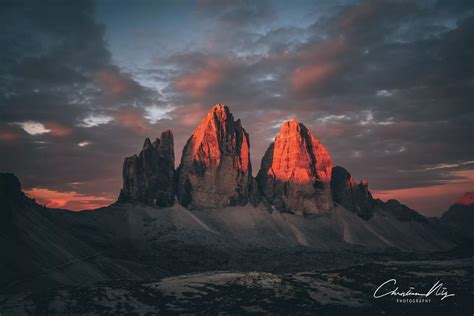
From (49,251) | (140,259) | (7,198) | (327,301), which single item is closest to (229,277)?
(327,301)

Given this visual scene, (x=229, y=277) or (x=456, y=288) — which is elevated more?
(x=229, y=277)

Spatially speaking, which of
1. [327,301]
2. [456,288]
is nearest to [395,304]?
[327,301]

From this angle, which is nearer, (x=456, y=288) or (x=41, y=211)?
(x=456, y=288)

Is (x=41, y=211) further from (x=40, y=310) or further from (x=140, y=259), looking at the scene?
(x=40, y=310)

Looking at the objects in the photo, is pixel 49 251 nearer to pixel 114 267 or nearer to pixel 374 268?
pixel 114 267

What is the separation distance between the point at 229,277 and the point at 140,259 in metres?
86.7

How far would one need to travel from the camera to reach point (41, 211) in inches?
5778

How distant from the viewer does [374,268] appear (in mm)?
152000

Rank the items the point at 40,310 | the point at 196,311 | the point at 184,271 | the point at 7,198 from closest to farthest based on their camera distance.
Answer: the point at 40,310, the point at 196,311, the point at 7,198, the point at 184,271

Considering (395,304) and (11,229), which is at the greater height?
(11,229)

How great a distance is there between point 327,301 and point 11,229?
8281 cm

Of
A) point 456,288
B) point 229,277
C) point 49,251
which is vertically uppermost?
point 49,251

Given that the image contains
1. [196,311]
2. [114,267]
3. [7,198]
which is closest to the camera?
[196,311]

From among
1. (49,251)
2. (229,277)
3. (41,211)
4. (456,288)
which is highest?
(41,211)
